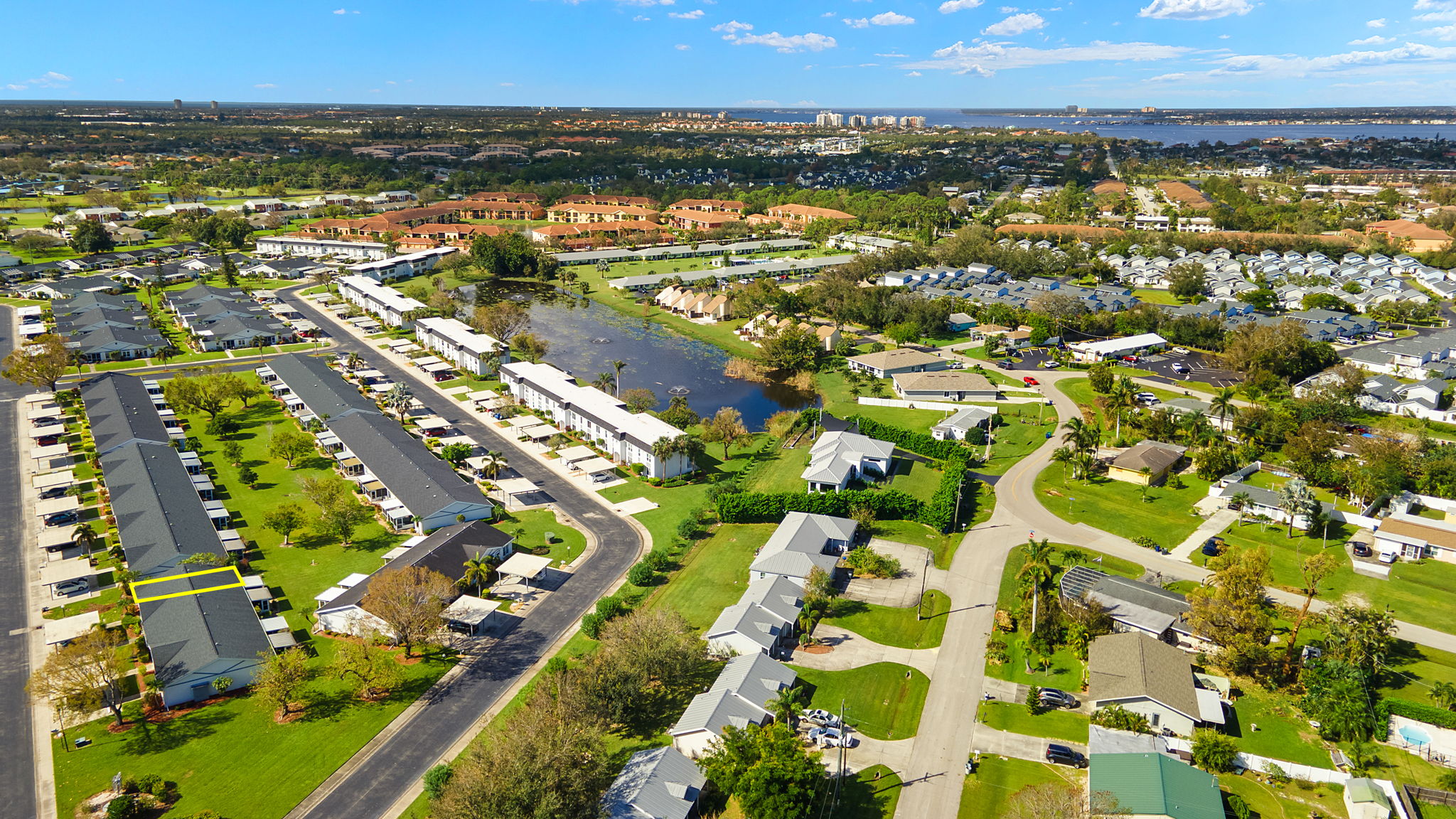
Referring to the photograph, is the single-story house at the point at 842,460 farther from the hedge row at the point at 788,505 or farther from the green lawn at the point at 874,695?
the green lawn at the point at 874,695

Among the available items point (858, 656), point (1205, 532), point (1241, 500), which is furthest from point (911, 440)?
point (858, 656)

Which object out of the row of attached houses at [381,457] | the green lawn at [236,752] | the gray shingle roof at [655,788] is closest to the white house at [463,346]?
the row of attached houses at [381,457]

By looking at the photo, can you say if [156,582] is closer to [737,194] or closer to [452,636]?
[452,636]

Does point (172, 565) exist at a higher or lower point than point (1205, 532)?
higher

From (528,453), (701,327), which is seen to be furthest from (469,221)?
(528,453)

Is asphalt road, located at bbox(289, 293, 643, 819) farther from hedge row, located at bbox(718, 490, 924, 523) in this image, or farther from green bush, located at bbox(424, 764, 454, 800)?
hedge row, located at bbox(718, 490, 924, 523)

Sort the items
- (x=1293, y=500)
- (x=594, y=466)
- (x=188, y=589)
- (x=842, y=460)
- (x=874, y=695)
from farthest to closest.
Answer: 1. (x=594, y=466)
2. (x=842, y=460)
3. (x=1293, y=500)
4. (x=188, y=589)
5. (x=874, y=695)

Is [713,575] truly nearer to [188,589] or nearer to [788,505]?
[788,505]
